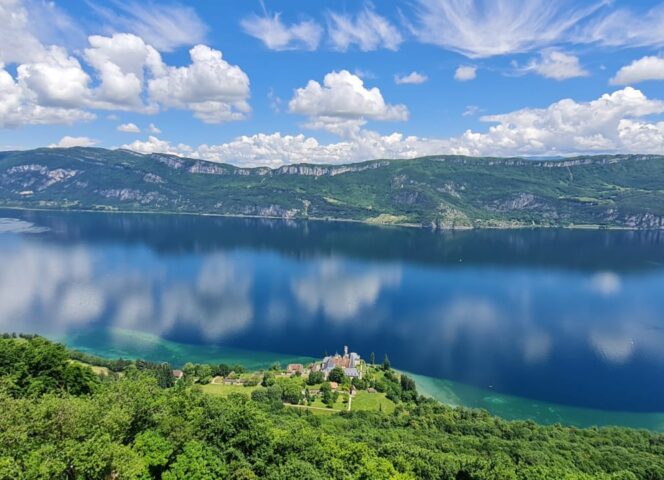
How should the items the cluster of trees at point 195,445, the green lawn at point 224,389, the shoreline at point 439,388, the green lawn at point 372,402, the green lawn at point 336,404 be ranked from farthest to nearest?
the shoreline at point 439,388
the green lawn at point 224,389
the green lawn at point 372,402
the green lawn at point 336,404
the cluster of trees at point 195,445

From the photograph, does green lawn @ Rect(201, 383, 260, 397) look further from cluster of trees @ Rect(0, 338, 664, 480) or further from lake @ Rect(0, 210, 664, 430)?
cluster of trees @ Rect(0, 338, 664, 480)

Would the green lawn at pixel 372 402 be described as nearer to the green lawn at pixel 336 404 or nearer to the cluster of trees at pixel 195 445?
the green lawn at pixel 336 404

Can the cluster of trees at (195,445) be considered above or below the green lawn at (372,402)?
above

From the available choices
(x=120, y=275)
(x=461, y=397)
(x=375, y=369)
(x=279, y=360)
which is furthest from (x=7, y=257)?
(x=461, y=397)

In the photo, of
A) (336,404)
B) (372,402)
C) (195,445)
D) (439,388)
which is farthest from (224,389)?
(195,445)

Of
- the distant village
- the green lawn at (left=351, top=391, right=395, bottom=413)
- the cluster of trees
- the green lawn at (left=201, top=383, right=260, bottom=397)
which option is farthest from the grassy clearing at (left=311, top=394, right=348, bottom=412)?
the cluster of trees

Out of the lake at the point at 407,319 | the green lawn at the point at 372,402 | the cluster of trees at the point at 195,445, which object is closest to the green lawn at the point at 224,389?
the lake at the point at 407,319

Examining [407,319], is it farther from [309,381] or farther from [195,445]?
[195,445]
